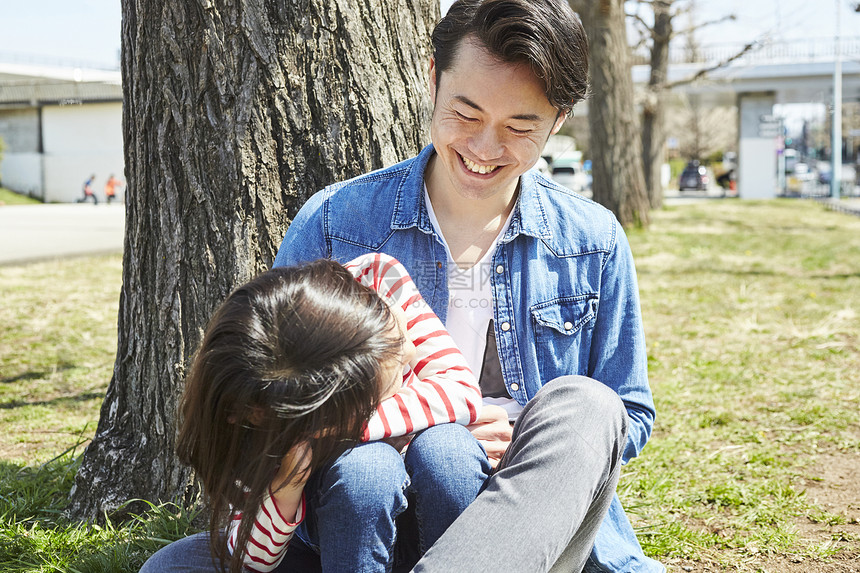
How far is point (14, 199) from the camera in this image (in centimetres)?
3456

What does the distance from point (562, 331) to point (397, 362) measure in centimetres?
57

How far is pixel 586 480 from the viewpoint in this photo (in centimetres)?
161

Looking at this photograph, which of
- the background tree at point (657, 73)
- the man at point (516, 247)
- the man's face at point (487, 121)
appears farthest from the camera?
the background tree at point (657, 73)

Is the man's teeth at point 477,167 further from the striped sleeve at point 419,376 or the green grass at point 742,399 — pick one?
the green grass at point 742,399

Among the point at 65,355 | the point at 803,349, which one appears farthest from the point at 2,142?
the point at 803,349

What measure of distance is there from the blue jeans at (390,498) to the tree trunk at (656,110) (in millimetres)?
17023

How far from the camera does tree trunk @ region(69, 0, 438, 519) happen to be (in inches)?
98.8

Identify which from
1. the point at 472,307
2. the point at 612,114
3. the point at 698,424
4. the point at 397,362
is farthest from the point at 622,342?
the point at 612,114

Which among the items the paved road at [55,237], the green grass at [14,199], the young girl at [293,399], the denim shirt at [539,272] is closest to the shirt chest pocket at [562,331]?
the denim shirt at [539,272]

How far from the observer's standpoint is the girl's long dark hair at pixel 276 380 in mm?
1533

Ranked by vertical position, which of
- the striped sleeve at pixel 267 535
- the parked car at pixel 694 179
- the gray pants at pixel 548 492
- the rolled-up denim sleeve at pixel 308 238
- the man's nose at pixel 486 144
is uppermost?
the parked car at pixel 694 179

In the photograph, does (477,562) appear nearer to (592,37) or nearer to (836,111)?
(592,37)

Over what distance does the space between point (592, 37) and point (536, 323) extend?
11121mm

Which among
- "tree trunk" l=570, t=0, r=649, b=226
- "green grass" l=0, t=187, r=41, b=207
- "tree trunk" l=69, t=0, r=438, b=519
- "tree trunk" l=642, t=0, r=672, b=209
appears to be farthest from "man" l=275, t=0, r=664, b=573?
"green grass" l=0, t=187, r=41, b=207
